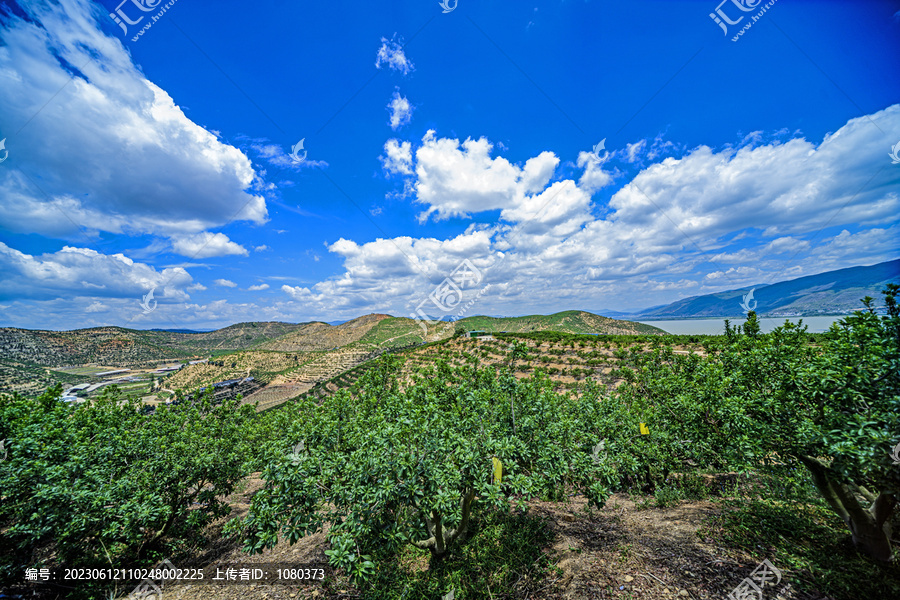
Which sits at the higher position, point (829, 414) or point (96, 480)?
point (829, 414)

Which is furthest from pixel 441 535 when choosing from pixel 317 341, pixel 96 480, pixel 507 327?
pixel 317 341

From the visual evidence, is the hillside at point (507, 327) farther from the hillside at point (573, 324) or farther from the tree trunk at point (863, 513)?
the tree trunk at point (863, 513)

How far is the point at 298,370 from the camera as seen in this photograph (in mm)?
108125

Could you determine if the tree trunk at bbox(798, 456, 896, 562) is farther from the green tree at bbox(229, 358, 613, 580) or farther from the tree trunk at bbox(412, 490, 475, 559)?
the tree trunk at bbox(412, 490, 475, 559)

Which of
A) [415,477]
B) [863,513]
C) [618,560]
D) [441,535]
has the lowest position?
[618,560]

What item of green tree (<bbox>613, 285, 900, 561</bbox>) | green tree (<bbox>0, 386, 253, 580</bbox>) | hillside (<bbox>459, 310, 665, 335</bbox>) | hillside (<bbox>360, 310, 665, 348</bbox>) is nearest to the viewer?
green tree (<bbox>613, 285, 900, 561</bbox>)

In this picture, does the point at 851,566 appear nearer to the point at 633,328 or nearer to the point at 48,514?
the point at 48,514

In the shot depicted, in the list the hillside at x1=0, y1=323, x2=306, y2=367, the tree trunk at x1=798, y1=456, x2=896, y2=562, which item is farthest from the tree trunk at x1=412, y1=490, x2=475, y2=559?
the hillside at x1=0, y1=323, x2=306, y2=367

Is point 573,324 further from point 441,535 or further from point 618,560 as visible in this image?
point 441,535

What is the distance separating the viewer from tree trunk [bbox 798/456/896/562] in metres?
5.96

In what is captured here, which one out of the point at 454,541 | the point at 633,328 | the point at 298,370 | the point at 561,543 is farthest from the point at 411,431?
the point at 633,328

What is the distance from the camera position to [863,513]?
6078 millimetres

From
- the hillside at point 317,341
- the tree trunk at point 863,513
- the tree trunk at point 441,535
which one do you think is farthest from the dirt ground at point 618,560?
the hillside at point 317,341

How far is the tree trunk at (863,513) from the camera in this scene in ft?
19.5
